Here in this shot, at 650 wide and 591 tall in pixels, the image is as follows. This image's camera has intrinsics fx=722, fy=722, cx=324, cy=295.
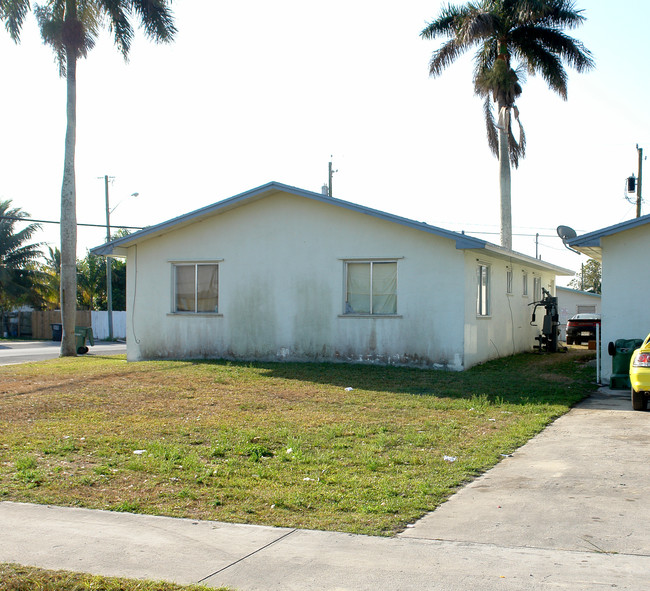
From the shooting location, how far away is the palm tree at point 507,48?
25.5 metres

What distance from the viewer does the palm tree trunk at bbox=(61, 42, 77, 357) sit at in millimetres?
23594

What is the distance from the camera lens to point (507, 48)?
26.7 m

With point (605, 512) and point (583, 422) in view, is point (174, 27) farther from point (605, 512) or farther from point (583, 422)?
point (605, 512)

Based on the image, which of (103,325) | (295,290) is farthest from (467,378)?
(103,325)

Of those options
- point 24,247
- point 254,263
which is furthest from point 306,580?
point 24,247

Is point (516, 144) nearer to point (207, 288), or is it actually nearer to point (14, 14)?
point (207, 288)

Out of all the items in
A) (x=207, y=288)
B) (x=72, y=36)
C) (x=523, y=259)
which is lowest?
(x=207, y=288)

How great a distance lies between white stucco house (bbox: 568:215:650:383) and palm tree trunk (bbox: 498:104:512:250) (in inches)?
476

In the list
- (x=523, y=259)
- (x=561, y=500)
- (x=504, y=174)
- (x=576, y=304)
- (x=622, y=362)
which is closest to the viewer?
(x=561, y=500)

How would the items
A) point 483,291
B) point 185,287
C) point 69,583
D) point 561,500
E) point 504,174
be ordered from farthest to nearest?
1. point 504,174
2. point 185,287
3. point 483,291
4. point 561,500
5. point 69,583

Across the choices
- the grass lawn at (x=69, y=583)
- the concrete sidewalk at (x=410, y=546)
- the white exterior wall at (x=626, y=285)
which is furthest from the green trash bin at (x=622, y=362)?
the grass lawn at (x=69, y=583)

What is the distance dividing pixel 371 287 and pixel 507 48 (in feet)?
46.1

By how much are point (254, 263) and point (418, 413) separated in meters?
8.55

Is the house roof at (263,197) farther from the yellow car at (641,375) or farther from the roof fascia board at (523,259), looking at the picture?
the yellow car at (641,375)
